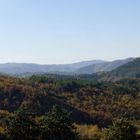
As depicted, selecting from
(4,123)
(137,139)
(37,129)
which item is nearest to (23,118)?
(37,129)

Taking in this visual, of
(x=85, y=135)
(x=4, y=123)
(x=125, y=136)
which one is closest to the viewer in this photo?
(x=125, y=136)

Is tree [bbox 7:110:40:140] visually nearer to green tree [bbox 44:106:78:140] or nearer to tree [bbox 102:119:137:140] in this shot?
green tree [bbox 44:106:78:140]

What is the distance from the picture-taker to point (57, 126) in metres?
95.2

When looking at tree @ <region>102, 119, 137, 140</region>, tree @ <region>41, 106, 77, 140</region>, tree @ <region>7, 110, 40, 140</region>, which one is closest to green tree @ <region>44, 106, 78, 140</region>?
tree @ <region>41, 106, 77, 140</region>

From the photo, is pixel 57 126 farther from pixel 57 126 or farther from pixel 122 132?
pixel 122 132

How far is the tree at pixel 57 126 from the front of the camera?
94.9 metres

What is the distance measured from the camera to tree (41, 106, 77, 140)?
94875mm

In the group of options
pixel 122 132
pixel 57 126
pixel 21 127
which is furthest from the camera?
pixel 57 126

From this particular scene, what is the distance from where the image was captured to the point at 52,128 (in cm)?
9512

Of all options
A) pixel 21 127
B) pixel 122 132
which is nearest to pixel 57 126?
pixel 21 127

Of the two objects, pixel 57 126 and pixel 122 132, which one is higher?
pixel 57 126

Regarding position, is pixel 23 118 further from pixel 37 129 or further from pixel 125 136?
pixel 125 136

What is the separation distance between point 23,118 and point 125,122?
2476 cm

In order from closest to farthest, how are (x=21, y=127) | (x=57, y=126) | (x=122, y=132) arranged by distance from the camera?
(x=122, y=132) < (x=21, y=127) < (x=57, y=126)
